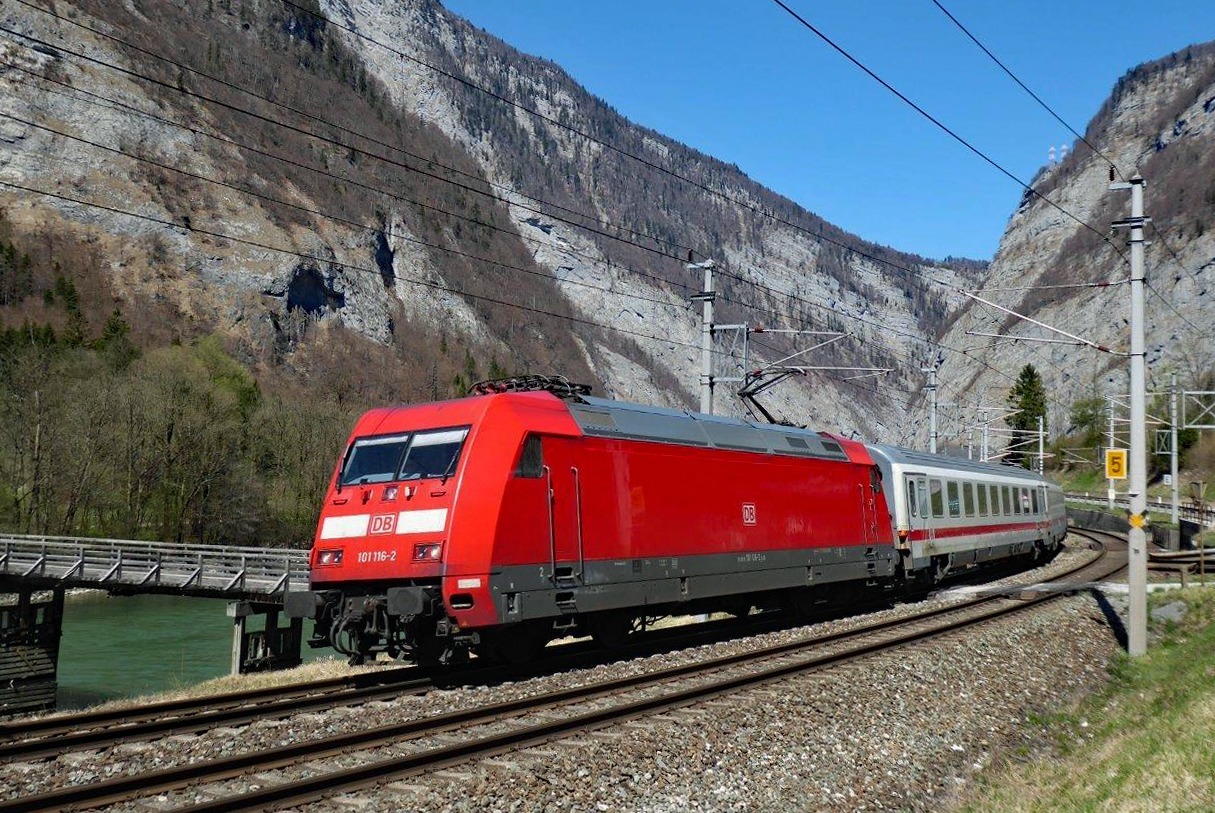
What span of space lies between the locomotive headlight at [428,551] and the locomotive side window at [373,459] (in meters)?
1.50

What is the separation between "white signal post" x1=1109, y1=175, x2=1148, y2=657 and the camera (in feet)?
63.3

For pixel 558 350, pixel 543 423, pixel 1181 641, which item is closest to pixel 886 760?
pixel 543 423

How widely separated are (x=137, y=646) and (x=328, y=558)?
27.4 metres

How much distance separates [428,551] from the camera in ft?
47.5

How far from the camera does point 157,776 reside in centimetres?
924

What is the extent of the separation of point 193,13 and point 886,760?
202 meters

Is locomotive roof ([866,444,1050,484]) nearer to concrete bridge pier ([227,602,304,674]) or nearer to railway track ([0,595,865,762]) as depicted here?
railway track ([0,595,865,762])

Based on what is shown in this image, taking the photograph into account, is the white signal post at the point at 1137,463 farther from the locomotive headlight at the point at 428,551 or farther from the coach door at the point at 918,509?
the locomotive headlight at the point at 428,551

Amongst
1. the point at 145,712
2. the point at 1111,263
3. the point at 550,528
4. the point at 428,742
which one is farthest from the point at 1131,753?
the point at 1111,263

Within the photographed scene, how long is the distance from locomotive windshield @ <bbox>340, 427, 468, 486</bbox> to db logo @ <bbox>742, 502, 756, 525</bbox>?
22.2 feet

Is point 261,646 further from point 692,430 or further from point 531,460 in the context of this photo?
point 531,460

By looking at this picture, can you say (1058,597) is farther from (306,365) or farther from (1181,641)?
(306,365)

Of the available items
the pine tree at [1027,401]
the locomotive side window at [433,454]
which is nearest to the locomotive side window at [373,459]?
the locomotive side window at [433,454]

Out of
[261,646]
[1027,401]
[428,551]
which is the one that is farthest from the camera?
[1027,401]
